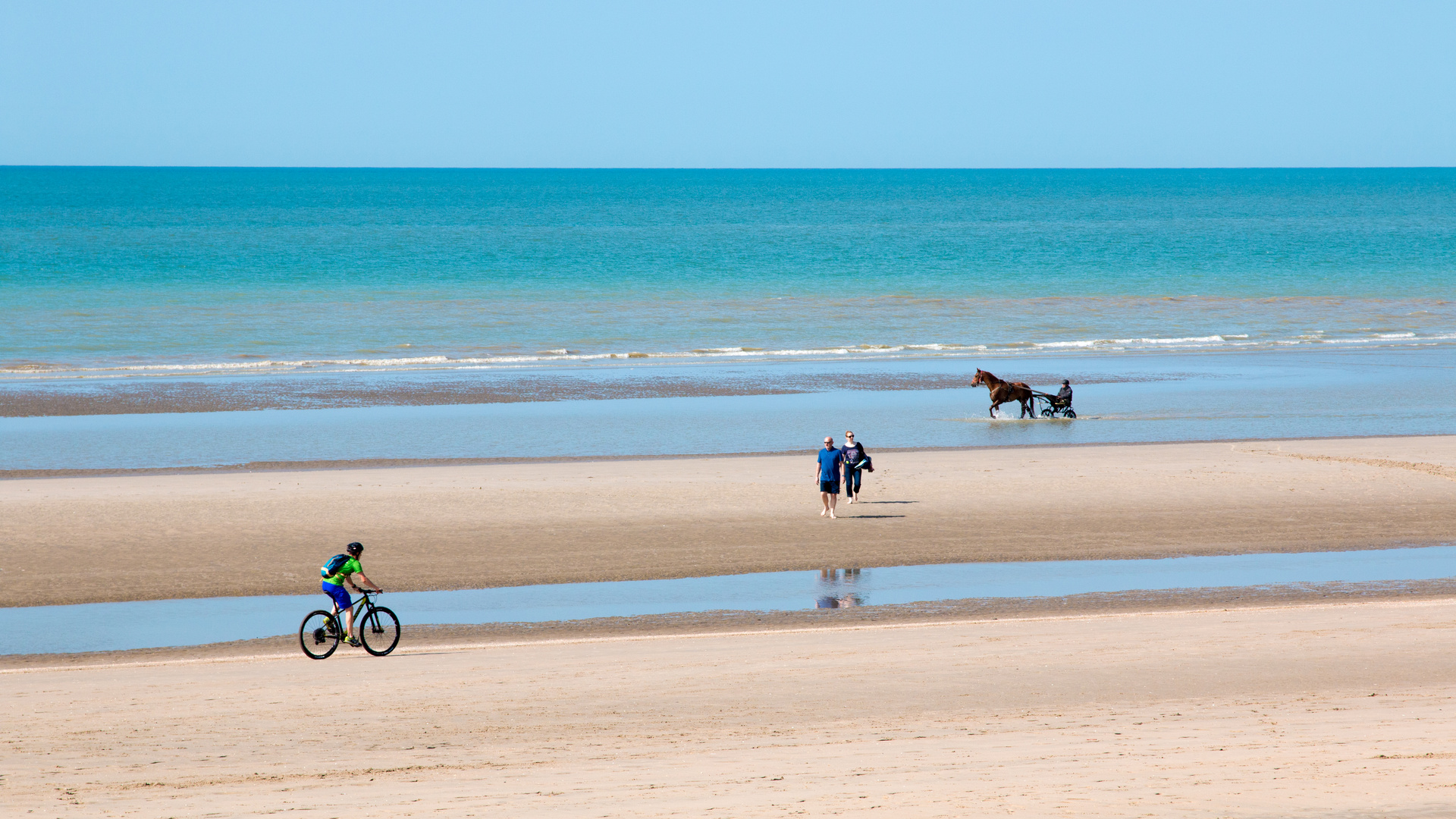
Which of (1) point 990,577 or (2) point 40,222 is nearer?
(1) point 990,577

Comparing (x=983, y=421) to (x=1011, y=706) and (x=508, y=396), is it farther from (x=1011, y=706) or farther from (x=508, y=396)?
(x=1011, y=706)

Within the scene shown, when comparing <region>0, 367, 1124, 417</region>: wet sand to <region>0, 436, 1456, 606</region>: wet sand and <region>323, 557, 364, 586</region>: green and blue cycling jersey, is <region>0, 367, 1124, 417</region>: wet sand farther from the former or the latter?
<region>323, 557, 364, 586</region>: green and blue cycling jersey

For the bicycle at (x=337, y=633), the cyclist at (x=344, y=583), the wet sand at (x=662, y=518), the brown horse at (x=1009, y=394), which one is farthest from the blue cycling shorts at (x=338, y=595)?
the brown horse at (x=1009, y=394)

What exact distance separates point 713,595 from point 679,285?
49.0 meters

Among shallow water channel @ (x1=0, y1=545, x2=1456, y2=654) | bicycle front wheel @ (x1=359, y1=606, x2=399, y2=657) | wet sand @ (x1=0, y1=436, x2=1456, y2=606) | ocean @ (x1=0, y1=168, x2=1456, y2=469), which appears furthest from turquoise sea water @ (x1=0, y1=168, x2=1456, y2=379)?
bicycle front wheel @ (x1=359, y1=606, x2=399, y2=657)

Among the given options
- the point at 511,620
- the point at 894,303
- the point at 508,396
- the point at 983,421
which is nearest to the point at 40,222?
the point at 894,303

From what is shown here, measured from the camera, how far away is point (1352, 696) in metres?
10.1

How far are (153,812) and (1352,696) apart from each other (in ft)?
28.1

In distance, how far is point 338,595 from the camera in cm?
1173

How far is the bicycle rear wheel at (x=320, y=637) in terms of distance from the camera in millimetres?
11758

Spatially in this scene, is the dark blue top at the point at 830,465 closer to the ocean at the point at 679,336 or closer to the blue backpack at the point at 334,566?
the ocean at the point at 679,336

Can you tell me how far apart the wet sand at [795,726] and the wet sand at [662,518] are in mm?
3332

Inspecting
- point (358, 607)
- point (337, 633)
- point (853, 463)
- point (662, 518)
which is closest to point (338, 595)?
point (358, 607)

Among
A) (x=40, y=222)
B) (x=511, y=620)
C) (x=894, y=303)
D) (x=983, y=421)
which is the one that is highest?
(x=40, y=222)
